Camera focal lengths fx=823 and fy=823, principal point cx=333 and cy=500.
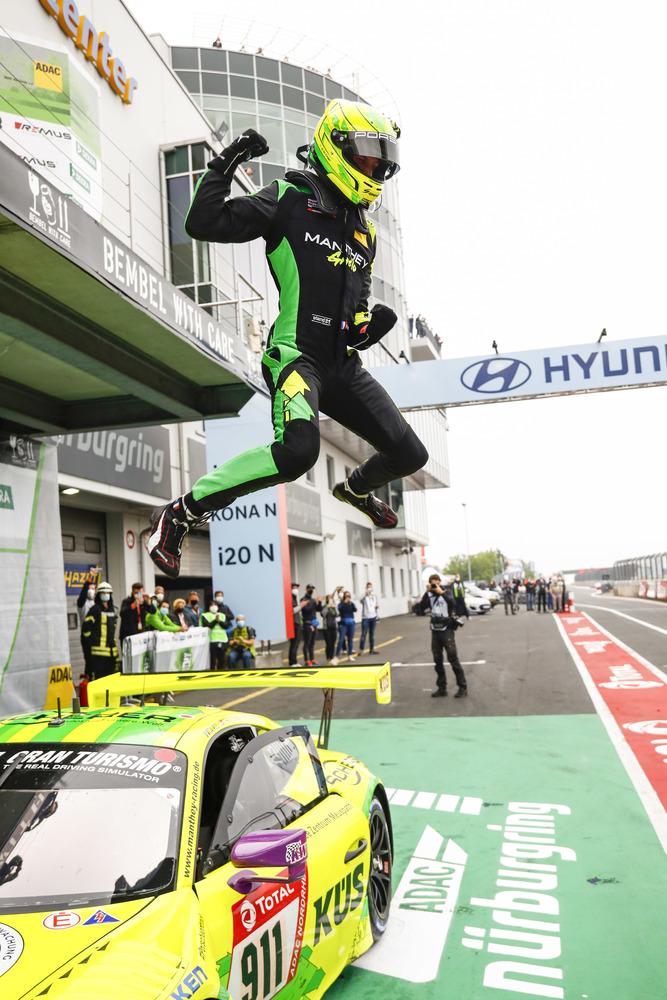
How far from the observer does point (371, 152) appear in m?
3.05

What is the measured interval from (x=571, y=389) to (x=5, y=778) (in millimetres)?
13276

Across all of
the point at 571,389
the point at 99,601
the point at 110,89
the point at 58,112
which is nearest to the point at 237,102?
the point at 110,89

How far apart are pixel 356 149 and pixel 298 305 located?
607mm

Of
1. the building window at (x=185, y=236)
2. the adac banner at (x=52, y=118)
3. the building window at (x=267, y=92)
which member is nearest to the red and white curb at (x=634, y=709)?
the adac banner at (x=52, y=118)

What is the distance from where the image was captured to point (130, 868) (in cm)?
263

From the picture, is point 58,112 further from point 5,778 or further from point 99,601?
point 5,778

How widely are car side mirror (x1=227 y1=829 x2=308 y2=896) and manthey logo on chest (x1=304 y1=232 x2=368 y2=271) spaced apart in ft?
6.83

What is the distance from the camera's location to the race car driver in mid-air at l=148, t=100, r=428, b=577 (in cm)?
304

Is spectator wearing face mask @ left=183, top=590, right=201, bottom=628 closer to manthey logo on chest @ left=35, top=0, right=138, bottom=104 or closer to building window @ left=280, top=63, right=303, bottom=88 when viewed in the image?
manthey logo on chest @ left=35, top=0, right=138, bottom=104

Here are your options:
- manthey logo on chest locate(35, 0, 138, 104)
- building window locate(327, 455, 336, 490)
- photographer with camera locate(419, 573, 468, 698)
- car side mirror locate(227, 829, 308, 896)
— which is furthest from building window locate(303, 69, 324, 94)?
car side mirror locate(227, 829, 308, 896)

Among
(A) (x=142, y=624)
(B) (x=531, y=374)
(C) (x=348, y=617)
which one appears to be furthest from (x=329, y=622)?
(B) (x=531, y=374)

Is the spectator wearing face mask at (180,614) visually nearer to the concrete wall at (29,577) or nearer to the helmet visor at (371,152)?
the concrete wall at (29,577)

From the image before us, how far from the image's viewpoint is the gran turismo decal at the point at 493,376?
14.5 metres

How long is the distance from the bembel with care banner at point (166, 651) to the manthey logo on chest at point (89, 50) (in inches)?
371
